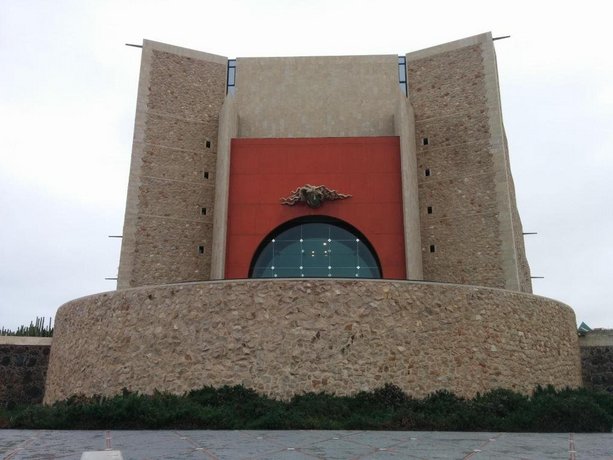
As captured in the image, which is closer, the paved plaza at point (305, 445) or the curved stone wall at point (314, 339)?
the paved plaza at point (305, 445)

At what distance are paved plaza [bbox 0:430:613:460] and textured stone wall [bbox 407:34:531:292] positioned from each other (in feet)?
45.2

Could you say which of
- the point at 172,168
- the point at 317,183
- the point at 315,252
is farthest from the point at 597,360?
the point at 172,168

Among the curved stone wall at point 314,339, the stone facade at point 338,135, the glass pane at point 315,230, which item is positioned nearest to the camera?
the curved stone wall at point 314,339

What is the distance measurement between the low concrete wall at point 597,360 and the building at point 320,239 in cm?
151

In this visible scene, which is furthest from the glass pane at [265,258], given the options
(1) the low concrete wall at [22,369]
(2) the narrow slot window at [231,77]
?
(2) the narrow slot window at [231,77]

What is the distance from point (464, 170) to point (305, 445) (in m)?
19.6

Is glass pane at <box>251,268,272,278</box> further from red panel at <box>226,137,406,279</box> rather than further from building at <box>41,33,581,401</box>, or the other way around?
red panel at <box>226,137,406,279</box>

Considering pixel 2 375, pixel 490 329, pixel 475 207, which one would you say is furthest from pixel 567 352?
pixel 2 375

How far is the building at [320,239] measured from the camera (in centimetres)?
1287

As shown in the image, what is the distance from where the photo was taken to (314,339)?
12.7 meters

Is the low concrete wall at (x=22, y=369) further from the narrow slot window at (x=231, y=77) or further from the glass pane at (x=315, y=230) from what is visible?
the narrow slot window at (x=231, y=77)

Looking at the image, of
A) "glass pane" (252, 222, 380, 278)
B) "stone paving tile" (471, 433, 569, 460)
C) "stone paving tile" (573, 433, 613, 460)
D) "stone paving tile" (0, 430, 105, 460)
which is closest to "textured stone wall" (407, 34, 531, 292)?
"glass pane" (252, 222, 380, 278)

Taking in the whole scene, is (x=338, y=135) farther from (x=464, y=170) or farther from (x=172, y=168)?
(x=172, y=168)

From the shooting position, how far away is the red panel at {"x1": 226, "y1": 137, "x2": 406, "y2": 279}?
23391 millimetres
